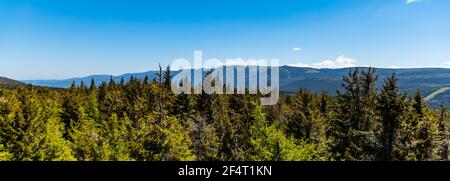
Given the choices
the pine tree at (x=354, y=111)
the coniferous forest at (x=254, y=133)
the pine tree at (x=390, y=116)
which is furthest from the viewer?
the pine tree at (x=354, y=111)

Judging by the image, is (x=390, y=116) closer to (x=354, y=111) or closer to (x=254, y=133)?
(x=354, y=111)

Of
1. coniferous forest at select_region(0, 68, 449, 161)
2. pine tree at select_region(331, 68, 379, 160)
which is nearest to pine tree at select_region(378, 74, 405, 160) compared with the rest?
coniferous forest at select_region(0, 68, 449, 161)

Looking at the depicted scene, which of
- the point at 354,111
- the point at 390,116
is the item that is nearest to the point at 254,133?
the point at 354,111

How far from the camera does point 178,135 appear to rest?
31734 millimetres

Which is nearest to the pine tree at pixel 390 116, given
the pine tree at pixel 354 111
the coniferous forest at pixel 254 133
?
the coniferous forest at pixel 254 133

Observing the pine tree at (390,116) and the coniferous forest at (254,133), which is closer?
the pine tree at (390,116)

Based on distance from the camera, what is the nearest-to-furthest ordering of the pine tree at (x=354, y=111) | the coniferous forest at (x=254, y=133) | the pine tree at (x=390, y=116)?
the pine tree at (x=390, y=116) → the coniferous forest at (x=254, y=133) → the pine tree at (x=354, y=111)

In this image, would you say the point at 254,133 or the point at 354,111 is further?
the point at 254,133

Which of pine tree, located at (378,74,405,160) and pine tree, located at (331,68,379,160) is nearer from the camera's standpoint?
pine tree, located at (378,74,405,160)

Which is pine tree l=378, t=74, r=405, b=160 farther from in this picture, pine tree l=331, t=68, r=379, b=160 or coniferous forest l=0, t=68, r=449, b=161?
pine tree l=331, t=68, r=379, b=160

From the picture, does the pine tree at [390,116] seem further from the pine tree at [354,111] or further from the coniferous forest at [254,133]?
the pine tree at [354,111]

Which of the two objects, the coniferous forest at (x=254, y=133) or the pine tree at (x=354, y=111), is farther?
the pine tree at (x=354, y=111)
